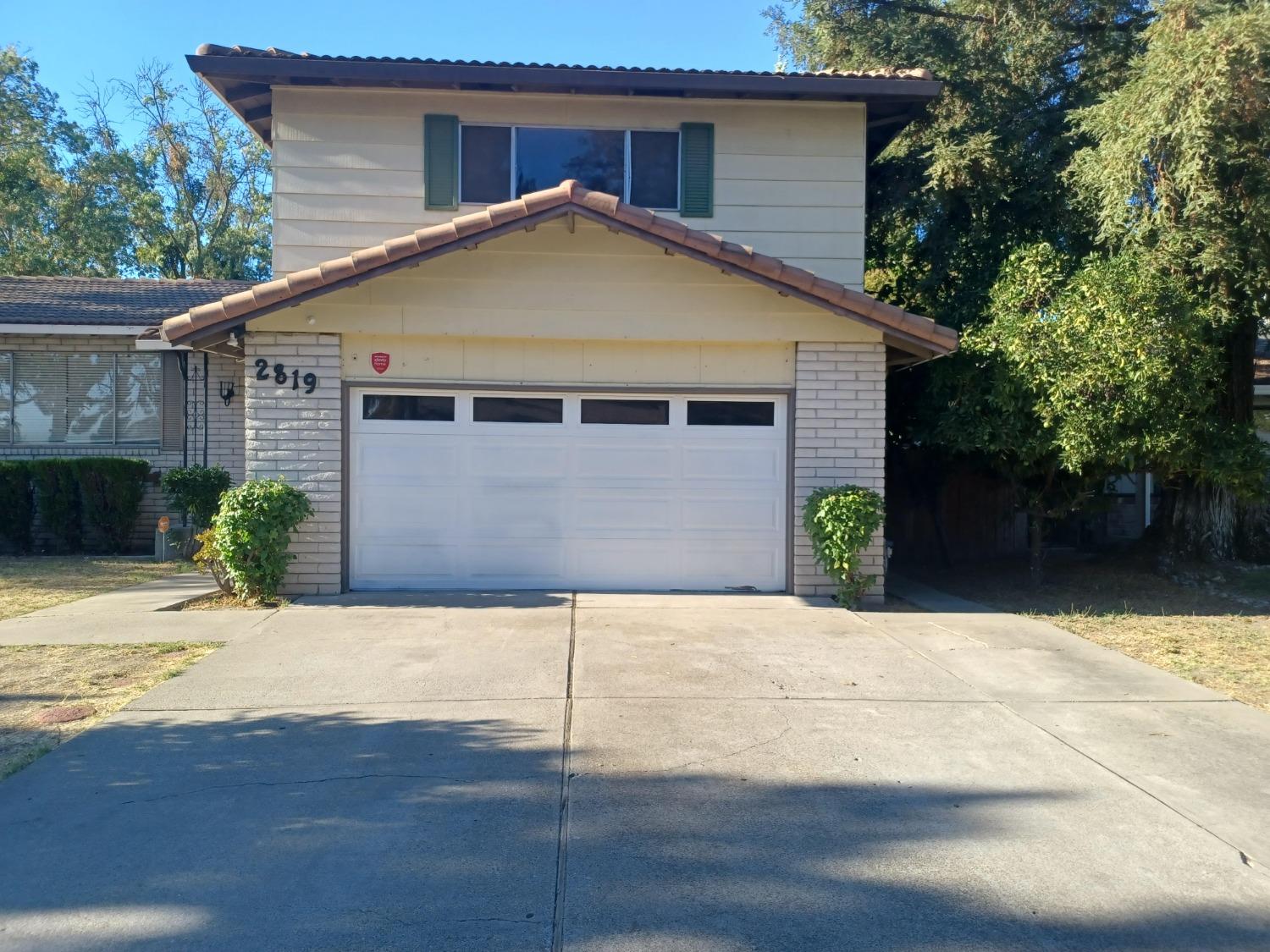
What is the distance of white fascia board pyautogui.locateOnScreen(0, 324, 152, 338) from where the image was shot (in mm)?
14500

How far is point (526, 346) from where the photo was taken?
35.8 feet

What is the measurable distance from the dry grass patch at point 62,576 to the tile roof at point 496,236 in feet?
10.7

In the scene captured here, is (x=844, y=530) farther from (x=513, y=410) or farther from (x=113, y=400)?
(x=113, y=400)

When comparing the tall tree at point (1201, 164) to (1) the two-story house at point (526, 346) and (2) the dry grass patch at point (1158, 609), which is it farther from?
(1) the two-story house at point (526, 346)

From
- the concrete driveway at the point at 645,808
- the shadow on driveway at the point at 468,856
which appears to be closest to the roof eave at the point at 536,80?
the concrete driveway at the point at 645,808

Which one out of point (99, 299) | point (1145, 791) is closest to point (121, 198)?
point (99, 299)

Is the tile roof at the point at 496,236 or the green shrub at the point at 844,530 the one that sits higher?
the tile roof at the point at 496,236

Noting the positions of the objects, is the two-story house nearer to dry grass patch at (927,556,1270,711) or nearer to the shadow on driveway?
dry grass patch at (927,556,1270,711)

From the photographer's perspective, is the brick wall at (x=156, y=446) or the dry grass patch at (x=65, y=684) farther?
the brick wall at (x=156, y=446)

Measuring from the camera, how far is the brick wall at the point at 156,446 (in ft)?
48.5

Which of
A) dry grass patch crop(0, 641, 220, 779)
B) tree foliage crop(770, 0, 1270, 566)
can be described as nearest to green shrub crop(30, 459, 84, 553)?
dry grass patch crop(0, 641, 220, 779)

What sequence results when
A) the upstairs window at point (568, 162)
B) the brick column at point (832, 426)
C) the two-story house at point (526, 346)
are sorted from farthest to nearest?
the upstairs window at point (568, 162), the brick column at point (832, 426), the two-story house at point (526, 346)

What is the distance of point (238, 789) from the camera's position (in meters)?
5.20

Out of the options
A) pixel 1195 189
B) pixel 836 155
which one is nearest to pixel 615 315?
pixel 836 155
